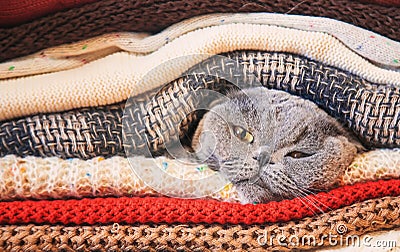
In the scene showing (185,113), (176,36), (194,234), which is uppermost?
(176,36)

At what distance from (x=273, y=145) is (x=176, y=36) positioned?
0.82 feet

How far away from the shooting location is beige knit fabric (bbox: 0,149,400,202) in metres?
0.67

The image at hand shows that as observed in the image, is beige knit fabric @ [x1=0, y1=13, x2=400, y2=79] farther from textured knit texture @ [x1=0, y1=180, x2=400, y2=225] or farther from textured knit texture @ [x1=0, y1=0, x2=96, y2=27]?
textured knit texture @ [x1=0, y1=180, x2=400, y2=225]

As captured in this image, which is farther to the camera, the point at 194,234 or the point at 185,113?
the point at 185,113

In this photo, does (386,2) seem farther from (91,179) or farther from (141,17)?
(91,179)

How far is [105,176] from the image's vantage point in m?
0.68

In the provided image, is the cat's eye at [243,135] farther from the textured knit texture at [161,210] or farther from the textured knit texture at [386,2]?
the textured knit texture at [386,2]

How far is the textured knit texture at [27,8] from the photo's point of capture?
2.56 ft

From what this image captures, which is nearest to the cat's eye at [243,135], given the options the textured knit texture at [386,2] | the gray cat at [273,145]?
the gray cat at [273,145]

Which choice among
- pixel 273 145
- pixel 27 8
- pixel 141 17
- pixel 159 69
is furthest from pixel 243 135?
pixel 27 8

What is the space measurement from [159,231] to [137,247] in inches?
1.4

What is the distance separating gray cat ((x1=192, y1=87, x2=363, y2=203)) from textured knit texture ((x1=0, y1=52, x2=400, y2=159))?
25 mm

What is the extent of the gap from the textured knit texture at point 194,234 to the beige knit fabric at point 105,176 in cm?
6

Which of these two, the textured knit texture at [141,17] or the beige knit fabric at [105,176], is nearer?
the beige knit fabric at [105,176]
